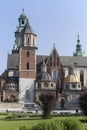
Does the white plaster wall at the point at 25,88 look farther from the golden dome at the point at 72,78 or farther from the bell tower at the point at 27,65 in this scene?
the golden dome at the point at 72,78

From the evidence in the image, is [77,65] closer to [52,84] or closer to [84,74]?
[84,74]

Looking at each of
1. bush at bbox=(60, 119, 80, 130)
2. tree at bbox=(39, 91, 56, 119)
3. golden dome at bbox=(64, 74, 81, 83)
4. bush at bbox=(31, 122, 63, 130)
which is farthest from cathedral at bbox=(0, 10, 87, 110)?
bush at bbox=(31, 122, 63, 130)

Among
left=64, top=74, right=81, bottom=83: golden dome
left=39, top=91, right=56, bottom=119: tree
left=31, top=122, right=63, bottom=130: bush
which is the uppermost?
left=64, top=74, right=81, bottom=83: golden dome

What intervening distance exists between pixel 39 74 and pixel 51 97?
167 feet

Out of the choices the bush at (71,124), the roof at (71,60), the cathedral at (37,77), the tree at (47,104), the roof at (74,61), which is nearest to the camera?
the bush at (71,124)

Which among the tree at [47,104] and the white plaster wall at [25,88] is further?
the white plaster wall at [25,88]

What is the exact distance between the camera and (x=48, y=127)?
20531 mm

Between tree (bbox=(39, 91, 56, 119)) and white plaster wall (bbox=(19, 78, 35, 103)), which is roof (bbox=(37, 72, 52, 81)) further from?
tree (bbox=(39, 91, 56, 119))

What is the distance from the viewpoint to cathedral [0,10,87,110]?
111938 millimetres

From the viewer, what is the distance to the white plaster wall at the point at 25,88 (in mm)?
111250

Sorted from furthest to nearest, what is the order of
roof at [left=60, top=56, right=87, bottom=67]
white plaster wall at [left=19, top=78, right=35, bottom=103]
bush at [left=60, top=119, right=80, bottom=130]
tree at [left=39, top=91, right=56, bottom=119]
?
roof at [left=60, top=56, right=87, bottom=67], white plaster wall at [left=19, top=78, right=35, bottom=103], tree at [left=39, top=91, right=56, bottom=119], bush at [left=60, top=119, right=80, bottom=130]

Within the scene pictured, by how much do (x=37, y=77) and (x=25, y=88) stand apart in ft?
19.3

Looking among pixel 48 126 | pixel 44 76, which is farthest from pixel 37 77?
pixel 48 126

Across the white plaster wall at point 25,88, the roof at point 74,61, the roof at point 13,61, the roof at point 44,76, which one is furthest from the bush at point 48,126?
the roof at point 74,61
